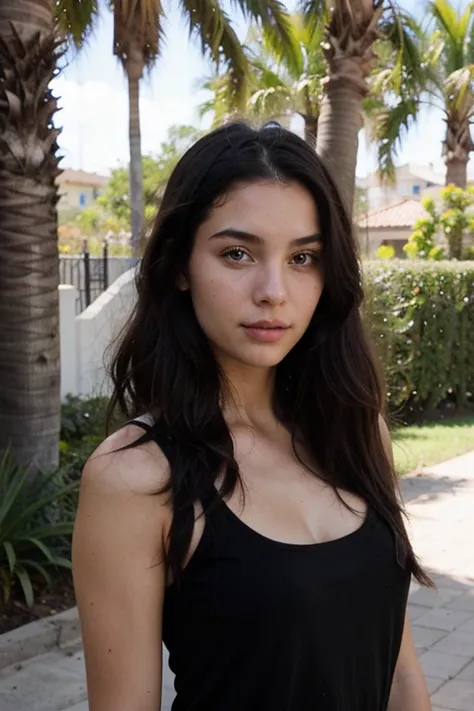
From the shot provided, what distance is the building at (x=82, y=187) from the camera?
81250mm

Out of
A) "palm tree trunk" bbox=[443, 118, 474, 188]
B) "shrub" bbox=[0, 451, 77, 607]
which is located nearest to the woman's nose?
"shrub" bbox=[0, 451, 77, 607]

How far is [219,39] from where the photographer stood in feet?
33.4

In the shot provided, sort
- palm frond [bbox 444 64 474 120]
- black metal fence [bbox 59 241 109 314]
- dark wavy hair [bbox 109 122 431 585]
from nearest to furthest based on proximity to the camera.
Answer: dark wavy hair [bbox 109 122 431 585], black metal fence [bbox 59 241 109 314], palm frond [bbox 444 64 474 120]

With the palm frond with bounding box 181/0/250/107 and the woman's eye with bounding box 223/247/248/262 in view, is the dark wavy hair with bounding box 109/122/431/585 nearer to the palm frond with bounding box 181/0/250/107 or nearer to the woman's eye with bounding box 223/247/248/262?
the woman's eye with bounding box 223/247/248/262

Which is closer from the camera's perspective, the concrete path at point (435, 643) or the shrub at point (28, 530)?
the concrete path at point (435, 643)

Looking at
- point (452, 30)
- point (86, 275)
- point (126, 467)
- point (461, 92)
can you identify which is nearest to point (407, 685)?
point (126, 467)

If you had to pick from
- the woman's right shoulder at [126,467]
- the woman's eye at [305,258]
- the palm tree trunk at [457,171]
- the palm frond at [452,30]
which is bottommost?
the woman's right shoulder at [126,467]

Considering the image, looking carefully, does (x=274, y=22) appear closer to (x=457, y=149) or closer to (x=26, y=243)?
(x=26, y=243)

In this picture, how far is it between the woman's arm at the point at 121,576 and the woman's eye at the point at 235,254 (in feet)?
1.24

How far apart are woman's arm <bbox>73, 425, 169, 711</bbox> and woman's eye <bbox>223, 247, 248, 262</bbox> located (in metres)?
0.38

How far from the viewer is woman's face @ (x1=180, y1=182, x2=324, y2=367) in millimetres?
1625

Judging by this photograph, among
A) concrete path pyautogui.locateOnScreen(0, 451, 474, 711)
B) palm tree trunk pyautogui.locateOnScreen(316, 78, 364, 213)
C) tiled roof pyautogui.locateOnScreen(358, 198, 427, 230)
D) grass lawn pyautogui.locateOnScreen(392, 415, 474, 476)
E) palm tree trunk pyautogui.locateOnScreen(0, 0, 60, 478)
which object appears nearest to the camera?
concrete path pyautogui.locateOnScreen(0, 451, 474, 711)

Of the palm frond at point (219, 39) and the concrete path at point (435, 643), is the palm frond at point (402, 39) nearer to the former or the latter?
the palm frond at point (219, 39)

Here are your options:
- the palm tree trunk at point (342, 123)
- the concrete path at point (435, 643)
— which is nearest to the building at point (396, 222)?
the palm tree trunk at point (342, 123)
